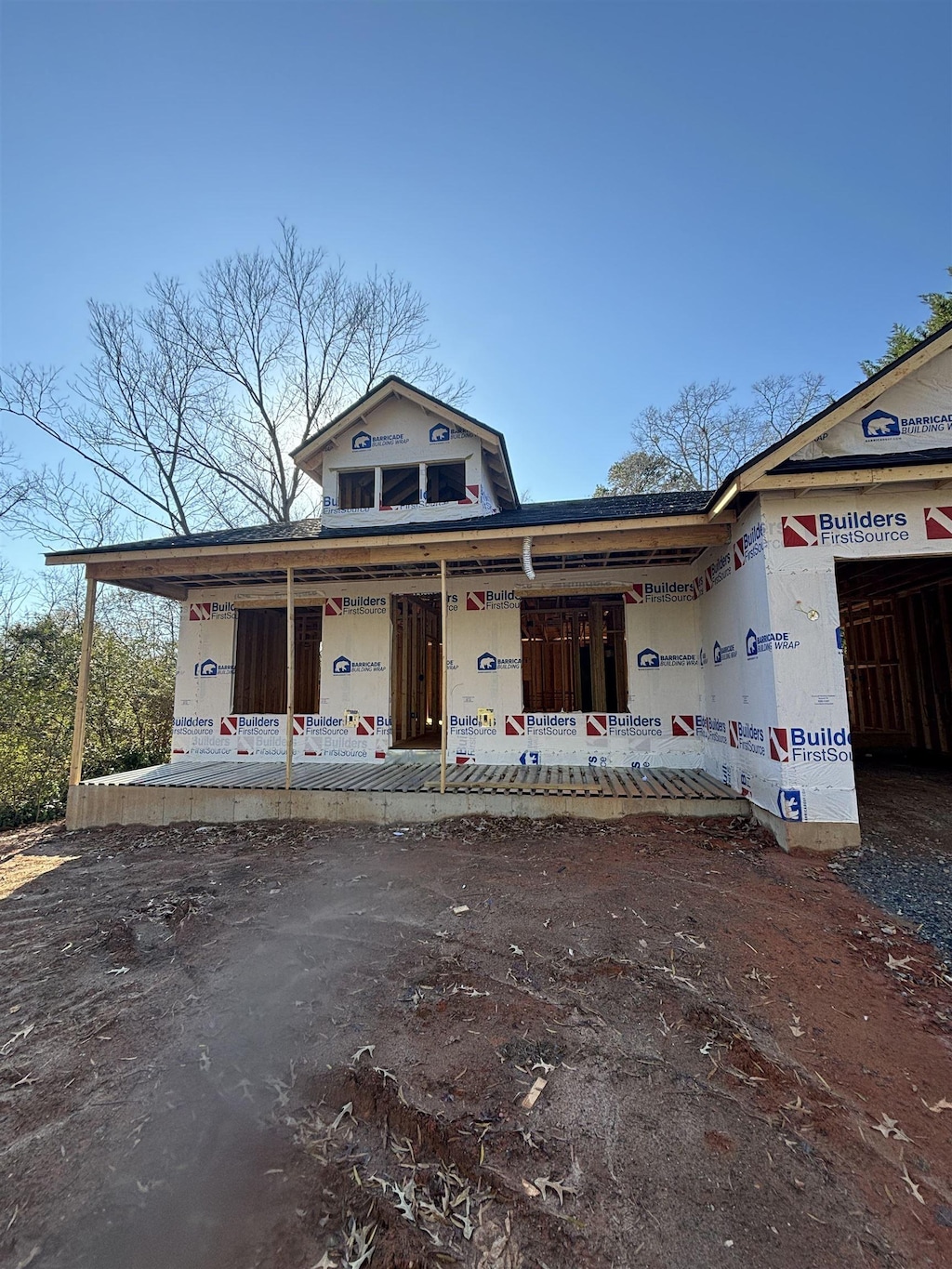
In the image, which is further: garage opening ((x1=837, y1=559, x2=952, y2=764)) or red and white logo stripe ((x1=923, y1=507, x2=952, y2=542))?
garage opening ((x1=837, y1=559, x2=952, y2=764))

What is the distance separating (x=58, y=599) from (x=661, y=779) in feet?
49.5

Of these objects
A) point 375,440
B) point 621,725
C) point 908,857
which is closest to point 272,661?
point 375,440

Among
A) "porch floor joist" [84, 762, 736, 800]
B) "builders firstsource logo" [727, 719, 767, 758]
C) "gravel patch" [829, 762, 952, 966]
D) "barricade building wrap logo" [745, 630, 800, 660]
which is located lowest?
"gravel patch" [829, 762, 952, 966]

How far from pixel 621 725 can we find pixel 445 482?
5.25 meters

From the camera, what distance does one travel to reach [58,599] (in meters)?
13.2

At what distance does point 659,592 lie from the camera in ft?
25.9

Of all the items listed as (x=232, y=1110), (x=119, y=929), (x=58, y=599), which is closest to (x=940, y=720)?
(x=232, y=1110)

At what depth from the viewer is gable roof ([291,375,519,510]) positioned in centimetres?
862

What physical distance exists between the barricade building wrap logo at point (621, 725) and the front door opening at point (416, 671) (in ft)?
8.13

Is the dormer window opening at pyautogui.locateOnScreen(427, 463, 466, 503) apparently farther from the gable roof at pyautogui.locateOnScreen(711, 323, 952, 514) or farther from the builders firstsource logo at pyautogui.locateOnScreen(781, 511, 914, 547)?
the builders firstsource logo at pyautogui.locateOnScreen(781, 511, 914, 547)

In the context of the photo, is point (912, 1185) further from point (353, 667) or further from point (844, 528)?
point (353, 667)

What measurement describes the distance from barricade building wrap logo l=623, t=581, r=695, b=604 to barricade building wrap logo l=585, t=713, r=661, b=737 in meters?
1.80

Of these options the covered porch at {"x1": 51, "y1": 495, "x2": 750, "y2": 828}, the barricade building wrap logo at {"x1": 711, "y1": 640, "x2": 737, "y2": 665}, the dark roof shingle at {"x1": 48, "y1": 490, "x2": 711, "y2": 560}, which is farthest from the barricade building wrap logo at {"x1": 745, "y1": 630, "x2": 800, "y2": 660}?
the dark roof shingle at {"x1": 48, "y1": 490, "x2": 711, "y2": 560}

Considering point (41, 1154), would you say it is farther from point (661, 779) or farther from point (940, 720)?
point (940, 720)
